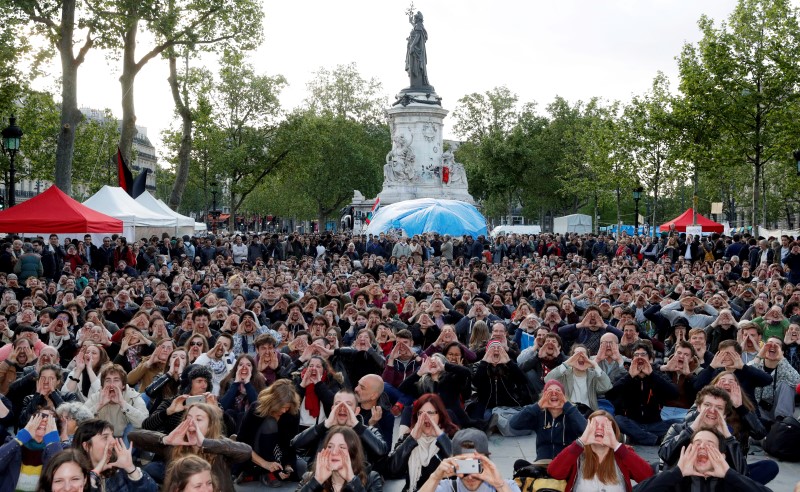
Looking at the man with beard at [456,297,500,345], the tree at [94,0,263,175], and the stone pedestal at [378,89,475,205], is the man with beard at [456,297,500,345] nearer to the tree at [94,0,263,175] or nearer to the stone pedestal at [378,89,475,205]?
the tree at [94,0,263,175]

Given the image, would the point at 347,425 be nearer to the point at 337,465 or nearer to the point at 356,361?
the point at 337,465

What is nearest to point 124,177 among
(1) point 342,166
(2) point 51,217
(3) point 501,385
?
(2) point 51,217

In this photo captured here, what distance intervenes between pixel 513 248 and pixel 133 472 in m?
29.4

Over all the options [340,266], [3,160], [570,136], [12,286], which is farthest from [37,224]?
[570,136]

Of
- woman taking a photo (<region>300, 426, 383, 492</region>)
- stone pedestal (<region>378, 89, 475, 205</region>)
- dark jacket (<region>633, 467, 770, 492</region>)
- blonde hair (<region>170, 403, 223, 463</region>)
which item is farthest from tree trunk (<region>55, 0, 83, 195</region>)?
dark jacket (<region>633, 467, 770, 492</region>)

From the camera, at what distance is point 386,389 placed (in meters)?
10.6

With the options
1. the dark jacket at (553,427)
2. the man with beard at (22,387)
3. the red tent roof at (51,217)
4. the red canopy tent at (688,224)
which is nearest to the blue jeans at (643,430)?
the dark jacket at (553,427)

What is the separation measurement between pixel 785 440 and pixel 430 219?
30166mm

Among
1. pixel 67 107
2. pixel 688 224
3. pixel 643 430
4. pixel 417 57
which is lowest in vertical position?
pixel 643 430

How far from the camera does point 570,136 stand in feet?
236

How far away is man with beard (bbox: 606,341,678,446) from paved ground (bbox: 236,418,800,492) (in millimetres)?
Answer: 191

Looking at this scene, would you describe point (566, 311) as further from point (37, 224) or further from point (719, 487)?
point (37, 224)

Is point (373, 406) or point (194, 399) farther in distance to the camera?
point (373, 406)

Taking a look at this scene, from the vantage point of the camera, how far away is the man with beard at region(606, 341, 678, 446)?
9977 mm
